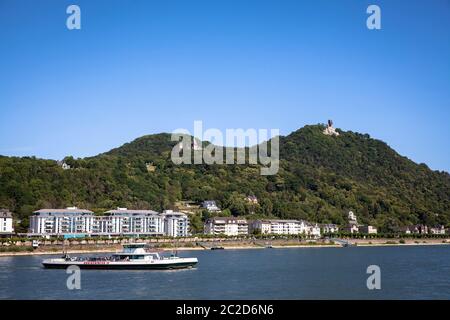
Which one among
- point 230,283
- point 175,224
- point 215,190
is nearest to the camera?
point 230,283

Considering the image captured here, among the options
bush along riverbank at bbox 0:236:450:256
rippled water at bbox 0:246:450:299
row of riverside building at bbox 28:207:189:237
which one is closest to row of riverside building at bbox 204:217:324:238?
row of riverside building at bbox 28:207:189:237

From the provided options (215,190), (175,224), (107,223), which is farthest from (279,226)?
(107,223)

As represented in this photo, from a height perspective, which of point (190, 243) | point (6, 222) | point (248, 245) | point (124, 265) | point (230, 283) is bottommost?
point (248, 245)

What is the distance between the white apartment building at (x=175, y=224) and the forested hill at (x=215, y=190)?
32.2 ft

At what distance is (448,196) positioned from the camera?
621ft

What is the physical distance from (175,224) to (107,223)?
40.0 feet

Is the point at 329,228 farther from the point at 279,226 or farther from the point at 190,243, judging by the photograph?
the point at 190,243

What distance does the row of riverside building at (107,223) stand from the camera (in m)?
91.8

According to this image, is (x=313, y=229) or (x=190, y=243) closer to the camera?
(x=190, y=243)

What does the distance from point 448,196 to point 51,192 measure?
131m

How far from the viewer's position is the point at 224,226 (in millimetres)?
→ 115500

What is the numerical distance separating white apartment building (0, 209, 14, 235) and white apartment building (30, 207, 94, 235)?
346 cm
